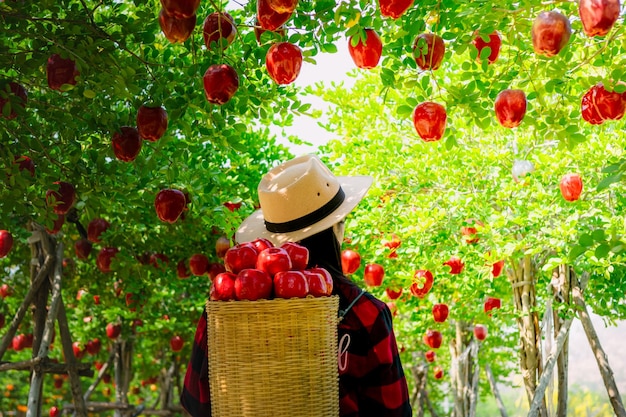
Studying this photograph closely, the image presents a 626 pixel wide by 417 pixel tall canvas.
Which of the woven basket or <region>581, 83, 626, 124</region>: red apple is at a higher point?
<region>581, 83, 626, 124</region>: red apple

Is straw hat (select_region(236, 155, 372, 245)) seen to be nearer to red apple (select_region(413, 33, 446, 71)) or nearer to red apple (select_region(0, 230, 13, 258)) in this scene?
red apple (select_region(413, 33, 446, 71))

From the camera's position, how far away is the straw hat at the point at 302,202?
2.66 meters

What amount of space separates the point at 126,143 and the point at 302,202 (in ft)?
5.10

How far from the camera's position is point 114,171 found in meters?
4.02

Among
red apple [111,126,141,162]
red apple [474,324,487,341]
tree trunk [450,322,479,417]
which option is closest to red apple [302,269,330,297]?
red apple [111,126,141,162]

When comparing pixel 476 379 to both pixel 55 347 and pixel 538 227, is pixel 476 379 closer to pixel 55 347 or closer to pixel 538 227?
pixel 538 227

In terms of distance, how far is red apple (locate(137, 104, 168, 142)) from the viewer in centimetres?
366

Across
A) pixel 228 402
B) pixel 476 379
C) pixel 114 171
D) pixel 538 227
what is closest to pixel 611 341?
pixel 476 379

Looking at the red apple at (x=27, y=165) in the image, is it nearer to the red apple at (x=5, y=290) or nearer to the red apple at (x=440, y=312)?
the red apple at (x=5, y=290)

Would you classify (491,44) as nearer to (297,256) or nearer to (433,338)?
(297,256)

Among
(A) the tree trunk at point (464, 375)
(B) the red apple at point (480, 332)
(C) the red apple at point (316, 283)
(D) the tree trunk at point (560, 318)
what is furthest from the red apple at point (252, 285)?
(A) the tree trunk at point (464, 375)

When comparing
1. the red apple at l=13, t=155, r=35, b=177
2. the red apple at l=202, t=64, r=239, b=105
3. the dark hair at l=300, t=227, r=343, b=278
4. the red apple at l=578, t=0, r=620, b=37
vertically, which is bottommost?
the dark hair at l=300, t=227, r=343, b=278

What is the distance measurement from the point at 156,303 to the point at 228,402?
23.7 feet

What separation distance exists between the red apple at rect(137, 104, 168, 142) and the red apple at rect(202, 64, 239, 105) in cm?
46
